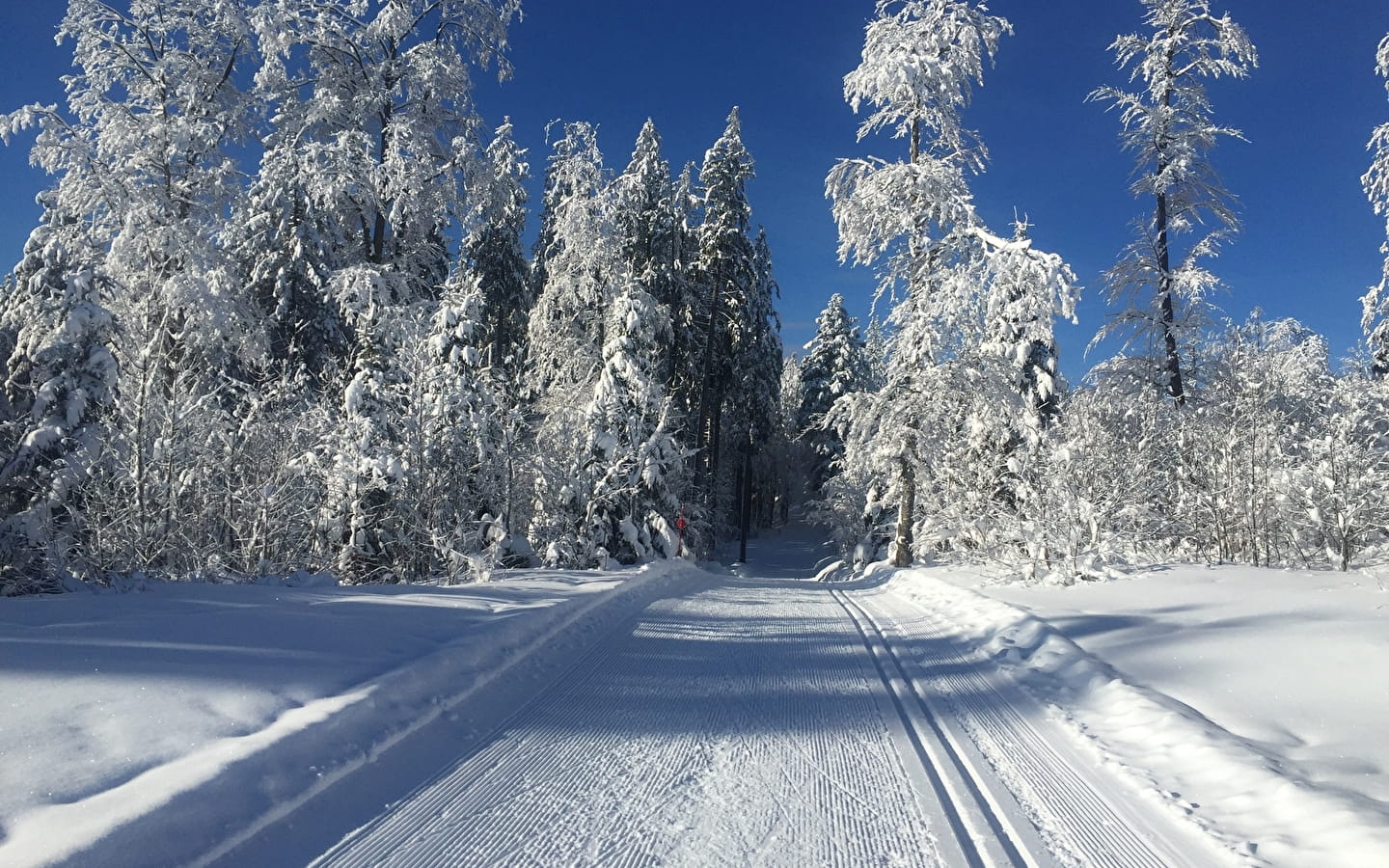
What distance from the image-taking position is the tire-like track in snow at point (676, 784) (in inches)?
117

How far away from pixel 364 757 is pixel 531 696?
4.83ft

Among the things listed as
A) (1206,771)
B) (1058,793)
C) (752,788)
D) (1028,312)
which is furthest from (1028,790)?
(1028,312)

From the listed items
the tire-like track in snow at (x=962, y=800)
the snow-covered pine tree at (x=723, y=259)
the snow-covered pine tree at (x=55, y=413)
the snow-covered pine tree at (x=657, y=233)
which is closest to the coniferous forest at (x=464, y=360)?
the snow-covered pine tree at (x=55, y=413)

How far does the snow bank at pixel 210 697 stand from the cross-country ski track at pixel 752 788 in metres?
0.22

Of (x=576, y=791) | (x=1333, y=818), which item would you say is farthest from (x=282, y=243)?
(x=1333, y=818)

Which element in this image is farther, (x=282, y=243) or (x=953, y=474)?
(x=282, y=243)

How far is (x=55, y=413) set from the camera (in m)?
8.35

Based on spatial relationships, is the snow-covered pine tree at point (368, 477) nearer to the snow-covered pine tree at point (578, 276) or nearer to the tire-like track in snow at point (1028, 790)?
the tire-like track in snow at point (1028, 790)

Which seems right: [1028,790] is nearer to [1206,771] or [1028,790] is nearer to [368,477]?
[1206,771]

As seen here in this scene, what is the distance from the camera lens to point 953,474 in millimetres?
16547

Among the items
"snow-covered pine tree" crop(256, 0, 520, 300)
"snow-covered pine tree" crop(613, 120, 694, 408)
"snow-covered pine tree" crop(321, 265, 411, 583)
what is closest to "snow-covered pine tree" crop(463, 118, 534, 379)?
"snow-covered pine tree" crop(613, 120, 694, 408)

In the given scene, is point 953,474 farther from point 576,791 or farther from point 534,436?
point 576,791

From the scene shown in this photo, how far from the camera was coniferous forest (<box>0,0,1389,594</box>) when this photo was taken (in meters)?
9.16

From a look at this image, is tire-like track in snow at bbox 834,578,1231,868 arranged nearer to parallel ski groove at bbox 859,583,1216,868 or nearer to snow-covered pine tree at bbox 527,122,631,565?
parallel ski groove at bbox 859,583,1216,868
